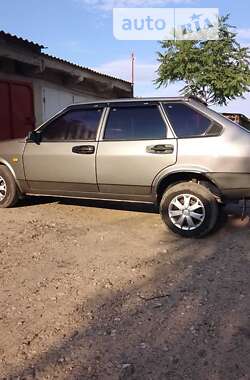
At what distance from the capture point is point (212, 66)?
91.1ft

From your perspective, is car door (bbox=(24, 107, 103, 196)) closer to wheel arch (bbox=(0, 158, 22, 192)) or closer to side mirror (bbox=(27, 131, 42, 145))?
side mirror (bbox=(27, 131, 42, 145))

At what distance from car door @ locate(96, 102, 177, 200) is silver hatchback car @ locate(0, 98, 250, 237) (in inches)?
0.5

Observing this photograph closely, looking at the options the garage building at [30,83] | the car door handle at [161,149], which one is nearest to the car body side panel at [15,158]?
the car door handle at [161,149]

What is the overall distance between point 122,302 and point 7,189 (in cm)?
413

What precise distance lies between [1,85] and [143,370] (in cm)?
985

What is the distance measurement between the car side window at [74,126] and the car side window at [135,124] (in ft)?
0.78

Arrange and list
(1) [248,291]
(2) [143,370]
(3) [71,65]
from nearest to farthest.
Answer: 1. (2) [143,370]
2. (1) [248,291]
3. (3) [71,65]

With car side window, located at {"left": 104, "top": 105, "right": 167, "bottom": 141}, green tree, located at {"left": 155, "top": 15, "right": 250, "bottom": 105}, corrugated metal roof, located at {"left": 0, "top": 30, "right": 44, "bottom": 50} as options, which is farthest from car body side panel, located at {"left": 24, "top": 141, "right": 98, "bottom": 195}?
green tree, located at {"left": 155, "top": 15, "right": 250, "bottom": 105}

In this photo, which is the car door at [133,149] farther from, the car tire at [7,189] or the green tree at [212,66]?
the green tree at [212,66]

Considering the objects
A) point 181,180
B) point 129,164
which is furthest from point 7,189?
point 181,180

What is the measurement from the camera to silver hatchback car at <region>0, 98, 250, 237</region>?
19.9ft

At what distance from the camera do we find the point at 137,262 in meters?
5.24

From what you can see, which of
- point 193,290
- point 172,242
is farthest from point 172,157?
point 193,290

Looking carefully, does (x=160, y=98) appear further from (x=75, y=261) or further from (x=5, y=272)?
(x=5, y=272)
